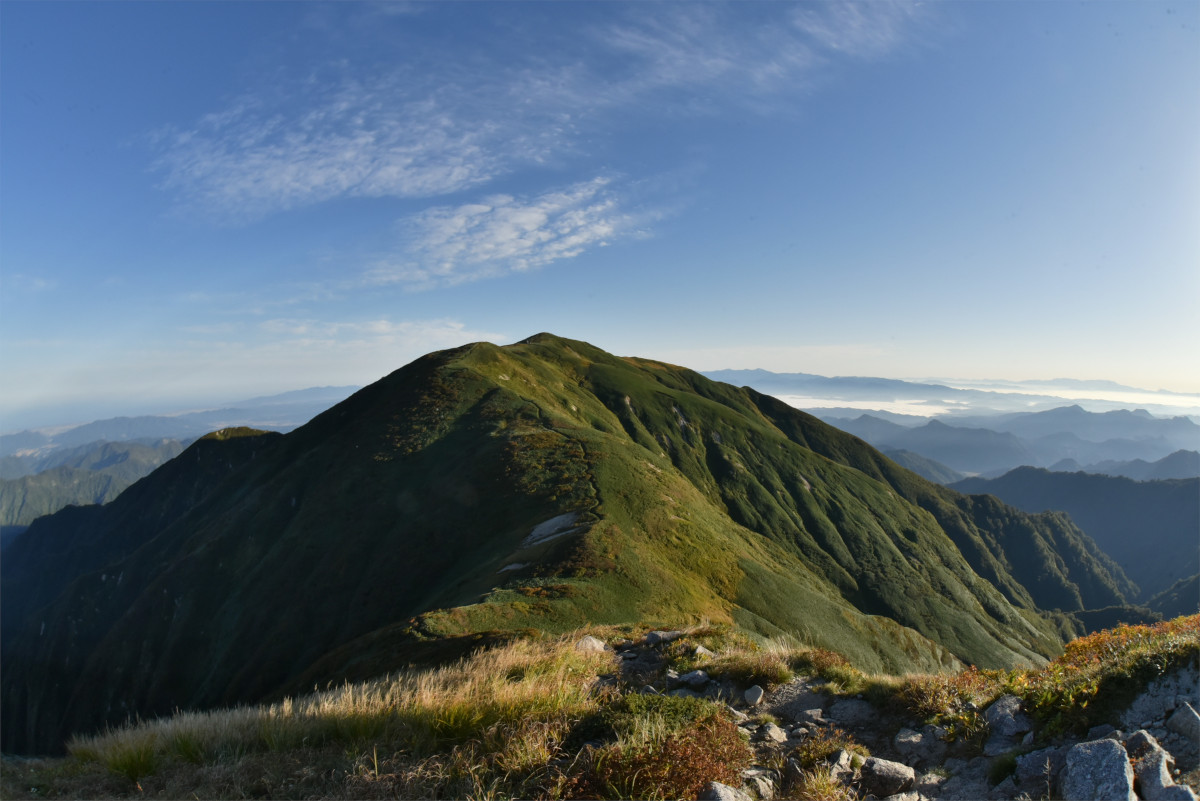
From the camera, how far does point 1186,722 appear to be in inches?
226

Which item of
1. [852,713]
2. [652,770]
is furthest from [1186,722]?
[652,770]

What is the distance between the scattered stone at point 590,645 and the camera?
43.5ft

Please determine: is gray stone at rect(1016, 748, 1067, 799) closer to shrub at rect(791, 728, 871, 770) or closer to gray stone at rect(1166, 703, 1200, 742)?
gray stone at rect(1166, 703, 1200, 742)

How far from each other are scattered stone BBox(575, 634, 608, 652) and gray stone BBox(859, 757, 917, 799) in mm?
7462

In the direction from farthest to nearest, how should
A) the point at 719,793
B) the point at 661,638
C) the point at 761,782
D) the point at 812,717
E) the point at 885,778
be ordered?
the point at 661,638 < the point at 812,717 < the point at 885,778 < the point at 761,782 < the point at 719,793

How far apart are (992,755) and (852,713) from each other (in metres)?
2.32

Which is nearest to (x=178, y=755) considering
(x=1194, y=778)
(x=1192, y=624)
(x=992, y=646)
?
(x=1194, y=778)

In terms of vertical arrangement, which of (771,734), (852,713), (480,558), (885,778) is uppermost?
(885,778)

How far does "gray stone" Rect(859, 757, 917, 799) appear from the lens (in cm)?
640

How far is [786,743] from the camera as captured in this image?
25.2 feet

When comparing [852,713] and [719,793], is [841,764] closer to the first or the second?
[719,793]

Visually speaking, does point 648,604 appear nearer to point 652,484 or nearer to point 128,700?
point 652,484

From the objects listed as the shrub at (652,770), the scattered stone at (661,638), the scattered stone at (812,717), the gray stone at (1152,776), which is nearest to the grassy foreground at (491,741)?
the shrub at (652,770)

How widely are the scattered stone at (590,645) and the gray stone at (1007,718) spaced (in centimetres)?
820
